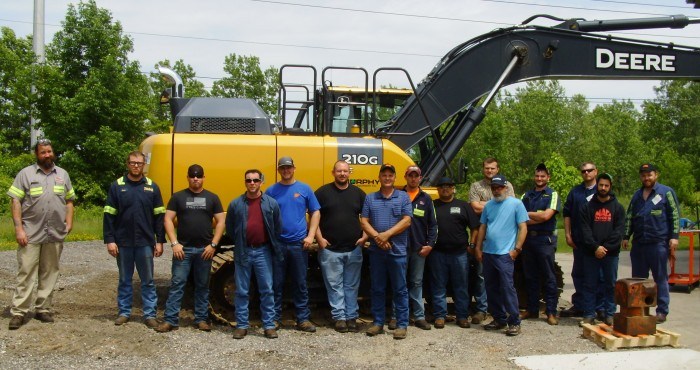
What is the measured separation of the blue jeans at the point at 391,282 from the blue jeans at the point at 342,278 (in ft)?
0.65

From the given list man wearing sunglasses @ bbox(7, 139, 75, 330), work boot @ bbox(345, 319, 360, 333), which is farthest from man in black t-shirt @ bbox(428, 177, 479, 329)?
man wearing sunglasses @ bbox(7, 139, 75, 330)

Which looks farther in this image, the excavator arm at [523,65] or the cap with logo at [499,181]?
the excavator arm at [523,65]

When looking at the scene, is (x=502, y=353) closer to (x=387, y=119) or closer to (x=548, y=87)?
(x=387, y=119)

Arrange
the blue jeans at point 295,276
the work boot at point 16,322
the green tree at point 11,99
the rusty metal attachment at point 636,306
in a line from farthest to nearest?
1. the green tree at point 11,99
2. the blue jeans at point 295,276
3. the rusty metal attachment at point 636,306
4. the work boot at point 16,322

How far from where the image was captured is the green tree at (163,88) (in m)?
30.9

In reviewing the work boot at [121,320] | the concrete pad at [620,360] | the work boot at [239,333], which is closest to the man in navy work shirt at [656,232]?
the concrete pad at [620,360]

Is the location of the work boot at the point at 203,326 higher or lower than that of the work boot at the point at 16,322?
lower

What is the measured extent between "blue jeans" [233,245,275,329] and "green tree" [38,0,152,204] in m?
19.2

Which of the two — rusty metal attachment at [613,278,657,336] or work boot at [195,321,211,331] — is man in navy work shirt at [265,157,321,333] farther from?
rusty metal attachment at [613,278,657,336]

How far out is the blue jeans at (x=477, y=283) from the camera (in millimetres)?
8172

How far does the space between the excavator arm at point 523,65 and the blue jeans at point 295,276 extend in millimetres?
2330

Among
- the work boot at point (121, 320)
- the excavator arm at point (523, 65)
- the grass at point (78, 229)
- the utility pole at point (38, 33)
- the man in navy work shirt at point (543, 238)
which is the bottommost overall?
the grass at point (78, 229)

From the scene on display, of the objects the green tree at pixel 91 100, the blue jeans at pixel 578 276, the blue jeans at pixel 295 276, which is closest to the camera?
the blue jeans at pixel 295 276

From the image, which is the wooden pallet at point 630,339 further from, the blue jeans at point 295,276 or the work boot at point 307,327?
the blue jeans at point 295,276
